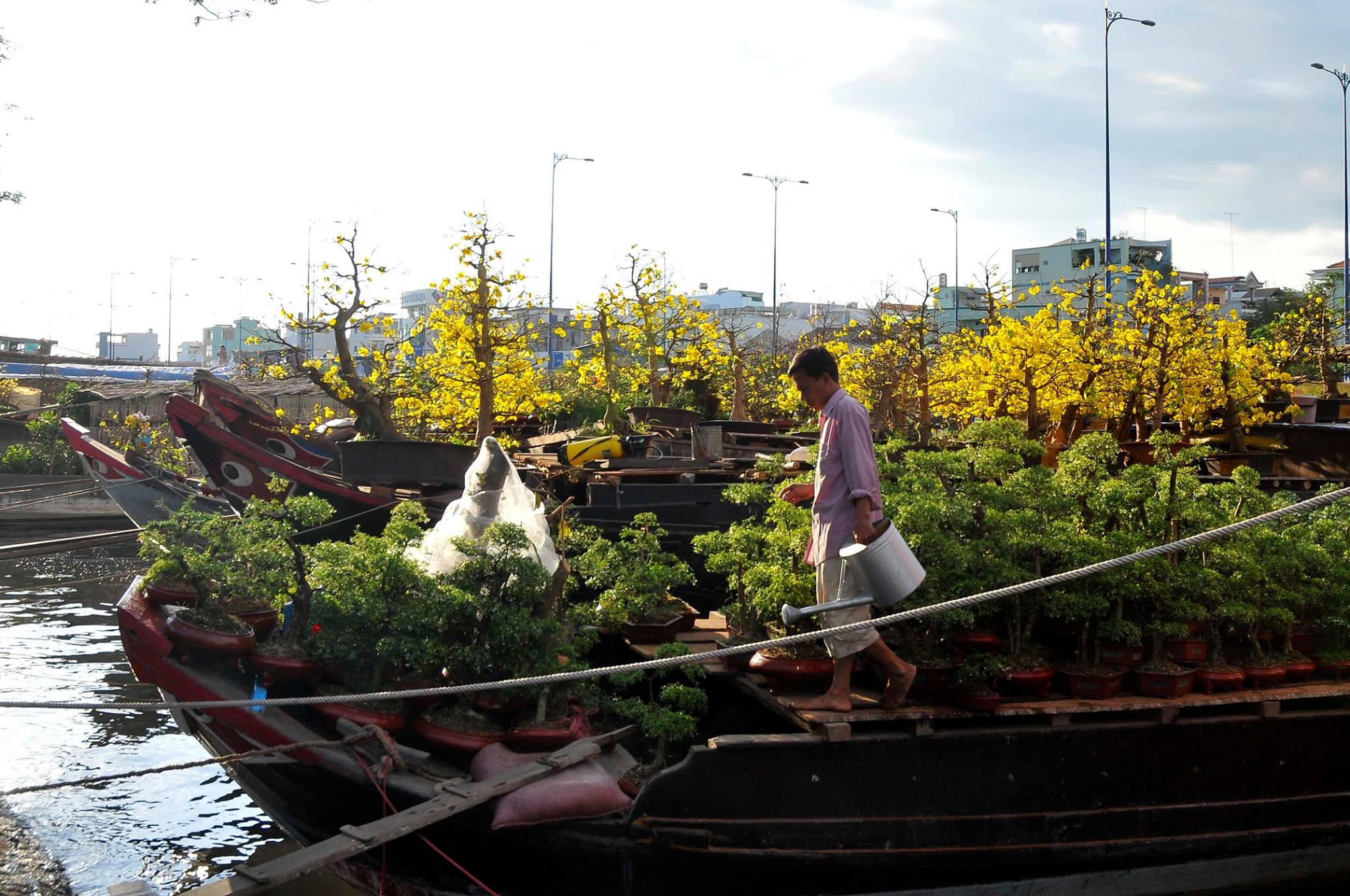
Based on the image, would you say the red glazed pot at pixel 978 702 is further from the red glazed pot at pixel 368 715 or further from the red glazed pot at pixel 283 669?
the red glazed pot at pixel 283 669

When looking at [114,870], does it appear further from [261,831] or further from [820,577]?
[820,577]

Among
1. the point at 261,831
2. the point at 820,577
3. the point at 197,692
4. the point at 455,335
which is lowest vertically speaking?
the point at 261,831

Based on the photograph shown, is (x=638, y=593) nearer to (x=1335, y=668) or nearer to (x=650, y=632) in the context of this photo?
(x=650, y=632)

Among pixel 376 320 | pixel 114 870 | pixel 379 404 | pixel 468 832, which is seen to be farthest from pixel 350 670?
pixel 376 320

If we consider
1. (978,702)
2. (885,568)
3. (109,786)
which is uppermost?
(885,568)

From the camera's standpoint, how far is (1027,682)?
16.6 feet

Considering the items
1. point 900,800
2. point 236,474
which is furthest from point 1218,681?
point 236,474

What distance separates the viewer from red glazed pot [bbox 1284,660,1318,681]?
18.1 feet

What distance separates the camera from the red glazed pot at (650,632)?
6.19 meters

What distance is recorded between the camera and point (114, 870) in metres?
6.11

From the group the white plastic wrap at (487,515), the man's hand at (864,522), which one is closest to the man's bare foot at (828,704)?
the man's hand at (864,522)

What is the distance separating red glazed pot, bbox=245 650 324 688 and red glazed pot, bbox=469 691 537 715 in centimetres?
85

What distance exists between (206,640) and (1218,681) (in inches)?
200

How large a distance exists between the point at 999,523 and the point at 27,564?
636 inches
